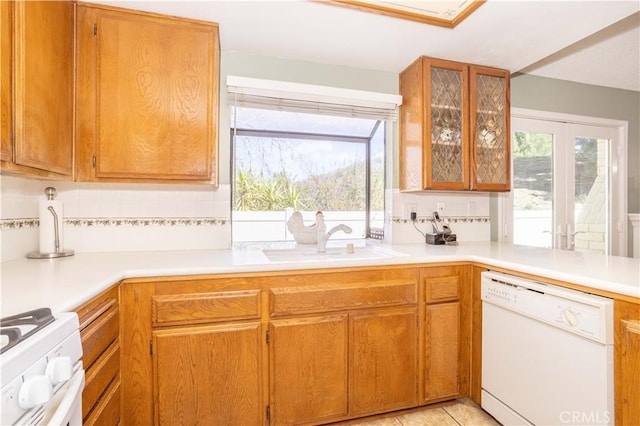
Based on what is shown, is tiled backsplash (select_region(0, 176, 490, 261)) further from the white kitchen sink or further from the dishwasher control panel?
the dishwasher control panel

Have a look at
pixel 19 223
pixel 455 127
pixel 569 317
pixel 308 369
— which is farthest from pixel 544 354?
pixel 19 223

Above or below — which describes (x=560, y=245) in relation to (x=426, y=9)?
below

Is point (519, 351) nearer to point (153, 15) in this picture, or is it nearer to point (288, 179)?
point (288, 179)

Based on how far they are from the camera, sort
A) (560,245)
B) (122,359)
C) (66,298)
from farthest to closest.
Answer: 1. (560,245)
2. (122,359)
3. (66,298)

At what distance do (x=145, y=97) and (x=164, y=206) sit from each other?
0.63 m

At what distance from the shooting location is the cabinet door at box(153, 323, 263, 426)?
1397mm

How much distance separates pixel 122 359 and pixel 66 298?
0.56m

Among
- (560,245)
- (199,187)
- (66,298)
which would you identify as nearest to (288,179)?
(199,187)

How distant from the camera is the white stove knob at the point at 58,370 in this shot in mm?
680

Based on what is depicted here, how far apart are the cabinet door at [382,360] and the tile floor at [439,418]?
69 mm

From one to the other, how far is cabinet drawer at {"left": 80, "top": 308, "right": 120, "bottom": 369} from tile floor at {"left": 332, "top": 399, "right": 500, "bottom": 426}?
116cm

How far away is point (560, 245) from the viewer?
278 centimetres

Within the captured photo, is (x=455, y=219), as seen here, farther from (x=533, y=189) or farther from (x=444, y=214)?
(x=533, y=189)

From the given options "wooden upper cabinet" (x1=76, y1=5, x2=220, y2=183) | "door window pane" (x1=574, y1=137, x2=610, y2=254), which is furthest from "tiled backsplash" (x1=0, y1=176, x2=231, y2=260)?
"door window pane" (x1=574, y1=137, x2=610, y2=254)
